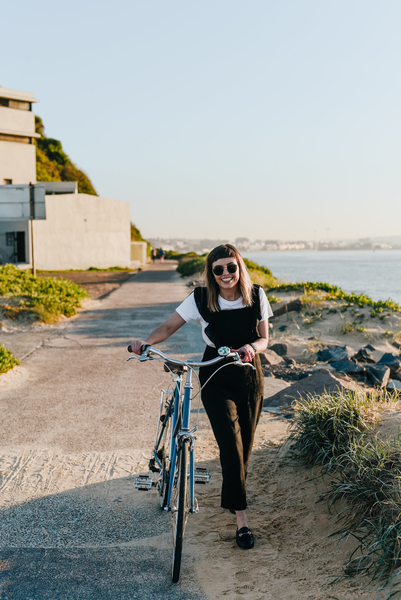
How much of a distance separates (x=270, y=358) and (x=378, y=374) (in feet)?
5.66

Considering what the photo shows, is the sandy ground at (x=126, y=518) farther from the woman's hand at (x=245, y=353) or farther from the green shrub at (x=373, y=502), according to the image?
the woman's hand at (x=245, y=353)

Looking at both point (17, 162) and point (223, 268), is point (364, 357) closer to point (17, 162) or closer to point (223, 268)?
point (223, 268)

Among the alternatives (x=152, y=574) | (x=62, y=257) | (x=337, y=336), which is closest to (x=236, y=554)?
(x=152, y=574)

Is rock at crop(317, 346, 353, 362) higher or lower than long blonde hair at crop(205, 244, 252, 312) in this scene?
lower

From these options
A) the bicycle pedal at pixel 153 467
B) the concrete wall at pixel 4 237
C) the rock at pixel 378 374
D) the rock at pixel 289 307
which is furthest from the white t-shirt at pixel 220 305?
the concrete wall at pixel 4 237

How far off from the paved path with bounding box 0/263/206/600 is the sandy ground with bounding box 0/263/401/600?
0.4 inches

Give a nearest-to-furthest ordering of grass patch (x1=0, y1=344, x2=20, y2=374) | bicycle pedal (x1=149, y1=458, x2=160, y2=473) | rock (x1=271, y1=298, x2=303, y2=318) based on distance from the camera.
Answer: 1. bicycle pedal (x1=149, y1=458, x2=160, y2=473)
2. grass patch (x1=0, y1=344, x2=20, y2=374)
3. rock (x1=271, y1=298, x2=303, y2=318)

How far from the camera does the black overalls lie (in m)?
3.26

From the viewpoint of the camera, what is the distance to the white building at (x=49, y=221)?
31719mm

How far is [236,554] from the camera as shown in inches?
128

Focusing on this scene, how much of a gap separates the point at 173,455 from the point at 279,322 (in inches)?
384

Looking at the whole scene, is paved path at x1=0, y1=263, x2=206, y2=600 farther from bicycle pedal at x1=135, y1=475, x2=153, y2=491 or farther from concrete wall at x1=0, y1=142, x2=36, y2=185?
concrete wall at x1=0, y1=142, x2=36, y2=185

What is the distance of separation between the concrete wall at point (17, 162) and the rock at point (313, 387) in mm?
30398

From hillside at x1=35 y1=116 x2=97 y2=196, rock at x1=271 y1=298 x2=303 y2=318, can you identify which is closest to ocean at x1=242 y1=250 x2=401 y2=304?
rock at x1=271 y1=298 x2=303 y2=318
